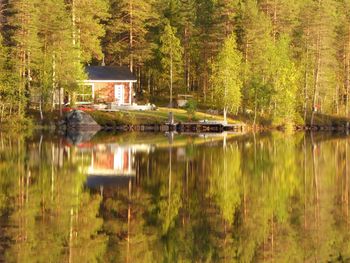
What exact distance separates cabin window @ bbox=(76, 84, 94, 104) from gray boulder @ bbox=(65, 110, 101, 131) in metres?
7.60

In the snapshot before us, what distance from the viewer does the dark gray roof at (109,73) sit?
76125 mm

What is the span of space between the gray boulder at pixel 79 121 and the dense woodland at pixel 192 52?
2673mm

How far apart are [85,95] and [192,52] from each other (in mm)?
17350

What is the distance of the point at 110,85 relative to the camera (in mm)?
77000

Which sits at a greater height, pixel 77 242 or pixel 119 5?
pixel 119 5

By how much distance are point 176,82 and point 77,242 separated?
68.4 meters

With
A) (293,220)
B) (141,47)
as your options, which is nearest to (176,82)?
(141,47)

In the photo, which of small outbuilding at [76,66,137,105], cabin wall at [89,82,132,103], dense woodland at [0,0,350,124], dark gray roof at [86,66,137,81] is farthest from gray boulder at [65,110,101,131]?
cabin wall at [89,82,132,103]

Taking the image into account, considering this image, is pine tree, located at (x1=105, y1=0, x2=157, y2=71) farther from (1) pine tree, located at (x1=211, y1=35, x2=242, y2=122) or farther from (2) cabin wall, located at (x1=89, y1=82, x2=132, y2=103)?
(1) pine tree, located at (x1=211, y1=35, x2=242, y2=122)

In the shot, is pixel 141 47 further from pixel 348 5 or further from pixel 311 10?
pixel 348 5

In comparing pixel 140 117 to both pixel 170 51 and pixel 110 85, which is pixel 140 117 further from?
pixel 170 51

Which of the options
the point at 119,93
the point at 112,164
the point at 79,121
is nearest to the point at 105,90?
the point at 119,93

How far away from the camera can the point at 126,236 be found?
55.8ft

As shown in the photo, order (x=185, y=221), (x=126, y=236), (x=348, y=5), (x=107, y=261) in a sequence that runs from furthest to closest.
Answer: (x=348, y=5), (x=185, y=221), (x=126, y=236), (x=107, y=261)
